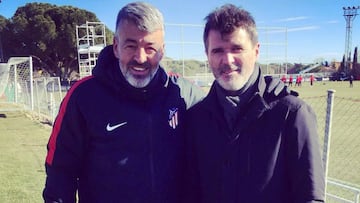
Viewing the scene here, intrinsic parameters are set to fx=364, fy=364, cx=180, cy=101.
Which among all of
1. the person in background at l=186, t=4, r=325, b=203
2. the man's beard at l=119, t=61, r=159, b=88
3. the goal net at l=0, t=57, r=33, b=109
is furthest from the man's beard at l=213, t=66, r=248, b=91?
the goal net at l=0, t=57, r=33, b=109

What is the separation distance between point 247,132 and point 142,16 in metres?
0.87

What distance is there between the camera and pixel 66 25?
4419 centimetres

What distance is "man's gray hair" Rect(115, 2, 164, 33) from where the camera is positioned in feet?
6.73

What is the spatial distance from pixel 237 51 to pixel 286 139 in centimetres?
52

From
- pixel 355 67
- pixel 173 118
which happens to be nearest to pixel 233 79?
pixel 173 118

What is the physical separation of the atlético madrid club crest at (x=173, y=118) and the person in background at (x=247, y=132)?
16 centimetres

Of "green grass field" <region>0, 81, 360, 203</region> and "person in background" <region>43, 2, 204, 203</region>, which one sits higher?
"person in background" <region>43, 2, 204, 203</region>

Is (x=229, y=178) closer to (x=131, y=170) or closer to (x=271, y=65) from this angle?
(x=131, y=170)

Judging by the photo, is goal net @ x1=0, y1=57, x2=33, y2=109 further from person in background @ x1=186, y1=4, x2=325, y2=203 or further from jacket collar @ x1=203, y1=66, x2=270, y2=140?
jacket collar @ x1=203, y1=66, x2=270, y2=140

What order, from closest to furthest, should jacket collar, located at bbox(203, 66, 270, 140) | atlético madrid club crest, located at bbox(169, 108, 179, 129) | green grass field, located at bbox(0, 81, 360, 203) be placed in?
jacket collar, located at bbox(203, 66, 270, 140)
atlético madrid club crest, located at bbox(169, 108, 179, 129)
green grass field, located at bbox(0, 81, 360, 203)

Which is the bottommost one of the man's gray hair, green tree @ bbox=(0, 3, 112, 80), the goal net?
the goal net

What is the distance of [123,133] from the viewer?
2.07 metres

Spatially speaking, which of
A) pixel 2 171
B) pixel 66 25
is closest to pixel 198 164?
pixel 2 171

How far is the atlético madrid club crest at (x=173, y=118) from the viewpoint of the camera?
2168 mm
